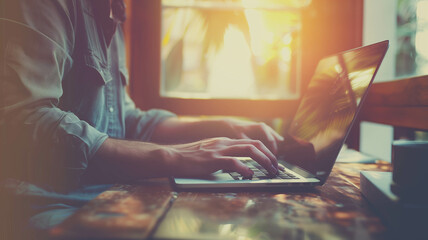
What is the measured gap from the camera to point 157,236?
38 centimetres

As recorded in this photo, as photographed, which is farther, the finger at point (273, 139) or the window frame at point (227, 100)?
the window frame at point (227, 100)

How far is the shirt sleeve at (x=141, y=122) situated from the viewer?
118 cm

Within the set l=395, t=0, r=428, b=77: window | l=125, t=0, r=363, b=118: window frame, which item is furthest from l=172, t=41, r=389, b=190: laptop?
l=395, t=0, r=428, b=77: window

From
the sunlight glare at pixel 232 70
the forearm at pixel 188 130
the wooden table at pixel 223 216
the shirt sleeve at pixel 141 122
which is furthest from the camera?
the sunlight glare at pixel 232 70

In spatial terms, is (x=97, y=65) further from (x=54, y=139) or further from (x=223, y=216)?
(x=223, y=216)

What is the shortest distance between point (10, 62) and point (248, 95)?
1.29 m

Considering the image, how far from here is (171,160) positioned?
2.09ft

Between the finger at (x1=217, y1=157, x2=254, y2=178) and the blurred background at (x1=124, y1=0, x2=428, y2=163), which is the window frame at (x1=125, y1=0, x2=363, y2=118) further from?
the finger at (x1=217, y1=157, x2=254, y2=178)

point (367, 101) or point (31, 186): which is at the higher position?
point (367, 101)

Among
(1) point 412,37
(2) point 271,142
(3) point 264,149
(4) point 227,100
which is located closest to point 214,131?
(2) point 271,142

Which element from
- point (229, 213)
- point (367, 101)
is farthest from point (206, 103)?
point (229, 213)

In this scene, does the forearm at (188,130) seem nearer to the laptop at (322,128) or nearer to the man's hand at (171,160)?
the laptop at (322,128)

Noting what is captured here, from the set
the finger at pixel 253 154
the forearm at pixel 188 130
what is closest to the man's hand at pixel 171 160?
the finger at pixel 253 154

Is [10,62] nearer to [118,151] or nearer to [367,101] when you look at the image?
[118,151]
